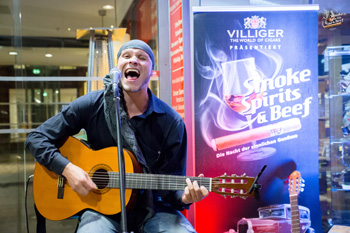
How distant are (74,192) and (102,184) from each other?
0.17 meters

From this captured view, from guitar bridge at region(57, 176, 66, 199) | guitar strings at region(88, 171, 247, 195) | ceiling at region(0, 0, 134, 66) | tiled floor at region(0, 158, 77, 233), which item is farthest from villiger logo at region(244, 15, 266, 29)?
tiled floor at region(0, 158, 77, 233)

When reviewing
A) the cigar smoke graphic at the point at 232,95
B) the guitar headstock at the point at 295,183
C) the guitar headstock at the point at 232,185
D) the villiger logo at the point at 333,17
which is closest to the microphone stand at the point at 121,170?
the guitar headstock at the point at 232,185

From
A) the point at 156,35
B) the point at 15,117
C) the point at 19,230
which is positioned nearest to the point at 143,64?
the point at 156,35

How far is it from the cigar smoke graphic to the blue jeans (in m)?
0.97

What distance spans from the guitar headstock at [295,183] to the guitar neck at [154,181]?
1224 millimetres

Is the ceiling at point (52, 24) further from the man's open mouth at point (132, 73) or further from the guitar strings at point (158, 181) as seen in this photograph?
the guitar strings at point (158, 181)

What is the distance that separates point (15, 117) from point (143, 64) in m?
2.00

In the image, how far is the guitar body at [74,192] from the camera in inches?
79.1

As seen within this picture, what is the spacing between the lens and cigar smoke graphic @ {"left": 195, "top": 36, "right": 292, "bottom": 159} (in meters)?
2.95

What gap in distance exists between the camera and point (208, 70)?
9.65 ft

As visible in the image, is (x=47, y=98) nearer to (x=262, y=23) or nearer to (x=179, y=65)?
(x=179, y=65)

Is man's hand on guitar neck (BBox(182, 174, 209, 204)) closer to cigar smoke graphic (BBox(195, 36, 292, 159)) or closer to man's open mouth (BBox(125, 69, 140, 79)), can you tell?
man's open mouth (BBox(125, 69, 140, 79))

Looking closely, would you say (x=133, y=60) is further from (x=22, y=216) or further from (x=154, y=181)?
(x=22, y=216)

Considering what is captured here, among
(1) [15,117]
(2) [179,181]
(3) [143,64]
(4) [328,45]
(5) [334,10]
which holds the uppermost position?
(5) [334,10]
